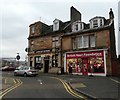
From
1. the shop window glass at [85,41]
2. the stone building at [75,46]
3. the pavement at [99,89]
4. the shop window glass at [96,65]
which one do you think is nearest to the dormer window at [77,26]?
the stone building at [75,46]

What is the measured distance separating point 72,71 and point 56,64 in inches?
143

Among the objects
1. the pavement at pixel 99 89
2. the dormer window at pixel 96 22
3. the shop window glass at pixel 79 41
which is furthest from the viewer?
the shop window glass at pixel 79 41

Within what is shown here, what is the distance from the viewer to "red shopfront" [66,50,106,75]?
3130cm

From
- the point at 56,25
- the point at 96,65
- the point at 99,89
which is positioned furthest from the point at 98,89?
the point at 56,25

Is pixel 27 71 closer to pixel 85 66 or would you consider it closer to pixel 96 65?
pixel 85 66

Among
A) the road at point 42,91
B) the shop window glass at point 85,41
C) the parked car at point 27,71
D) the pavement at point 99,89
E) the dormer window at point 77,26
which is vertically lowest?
the road at point 42,91

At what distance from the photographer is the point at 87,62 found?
33281mm

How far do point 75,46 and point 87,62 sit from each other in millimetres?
3692

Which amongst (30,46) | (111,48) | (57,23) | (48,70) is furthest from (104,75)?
(30,46)

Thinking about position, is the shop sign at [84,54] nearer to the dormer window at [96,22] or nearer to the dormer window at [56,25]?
the dormer window at [96,22]

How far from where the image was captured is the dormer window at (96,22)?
33.6m

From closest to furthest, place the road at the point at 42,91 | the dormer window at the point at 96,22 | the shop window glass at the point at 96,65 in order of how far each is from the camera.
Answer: the road at the point at 42,91, the shop window glass at the point at 96,65, the dormer window at the point at 96,22

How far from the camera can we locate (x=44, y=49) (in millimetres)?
39219

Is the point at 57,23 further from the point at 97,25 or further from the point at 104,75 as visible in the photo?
the point at 104,75
